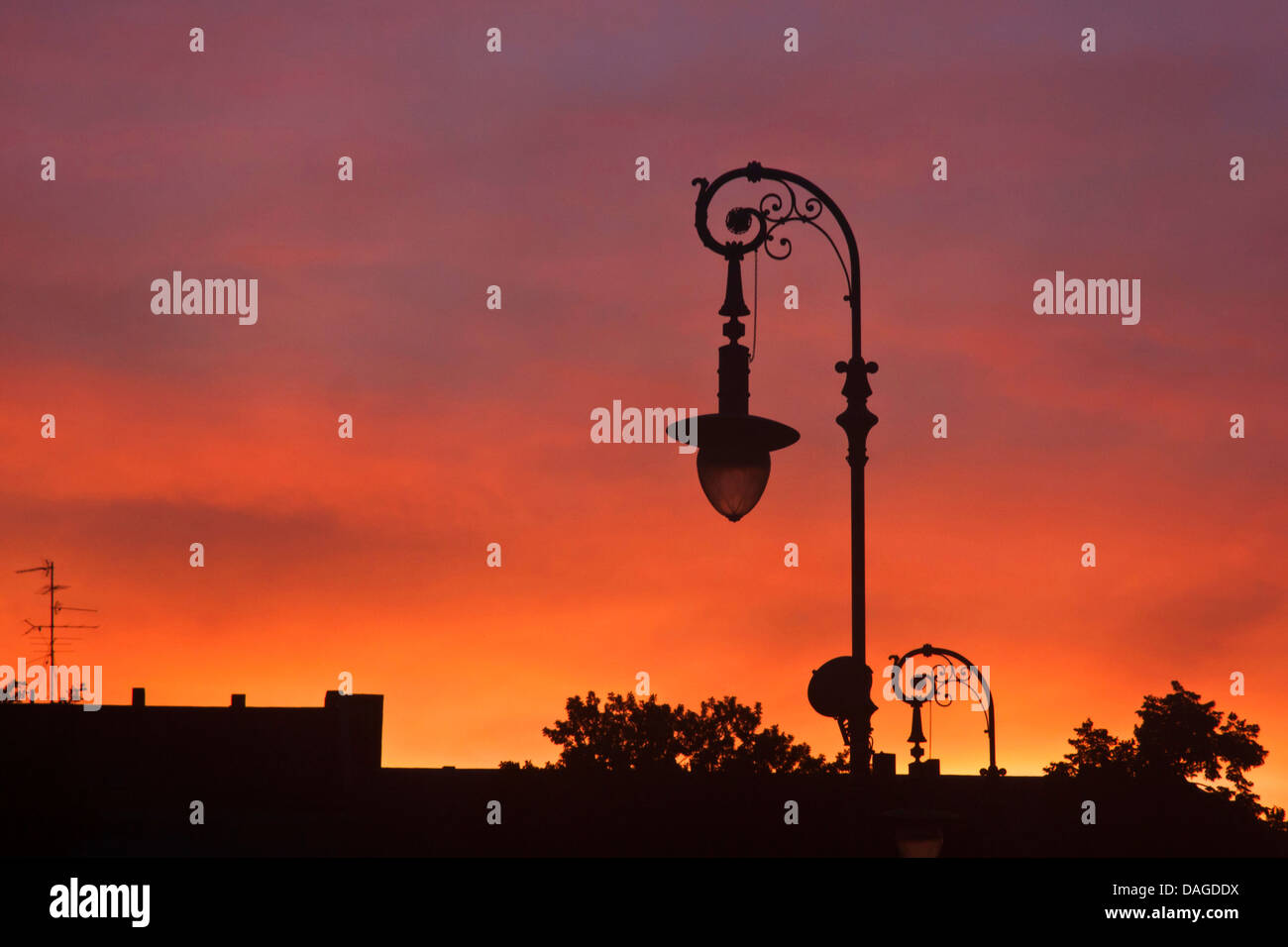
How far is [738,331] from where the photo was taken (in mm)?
12305

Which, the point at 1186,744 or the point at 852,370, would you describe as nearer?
the point at 852,370

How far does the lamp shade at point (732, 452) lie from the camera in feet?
38.3

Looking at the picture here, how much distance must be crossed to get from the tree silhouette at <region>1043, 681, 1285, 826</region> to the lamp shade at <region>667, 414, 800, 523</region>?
3308 inches

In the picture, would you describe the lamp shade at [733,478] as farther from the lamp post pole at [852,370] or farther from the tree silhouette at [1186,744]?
the tree silhouette at [1186,744]

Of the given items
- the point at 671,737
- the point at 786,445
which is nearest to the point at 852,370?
the point at 786,445

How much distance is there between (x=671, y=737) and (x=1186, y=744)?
30607mm

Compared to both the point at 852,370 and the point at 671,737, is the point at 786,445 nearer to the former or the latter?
the point at 852,370

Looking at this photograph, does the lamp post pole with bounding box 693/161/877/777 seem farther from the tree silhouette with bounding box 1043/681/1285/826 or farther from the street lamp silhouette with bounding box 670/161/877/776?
the tree silhouette with bounding box 1043/681/1285/826

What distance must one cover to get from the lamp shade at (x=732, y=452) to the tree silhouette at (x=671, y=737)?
7538 cm

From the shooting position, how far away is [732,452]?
38.3 feet

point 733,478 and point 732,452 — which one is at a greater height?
point 732,452

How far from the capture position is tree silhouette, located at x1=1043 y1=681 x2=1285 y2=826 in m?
91.6
